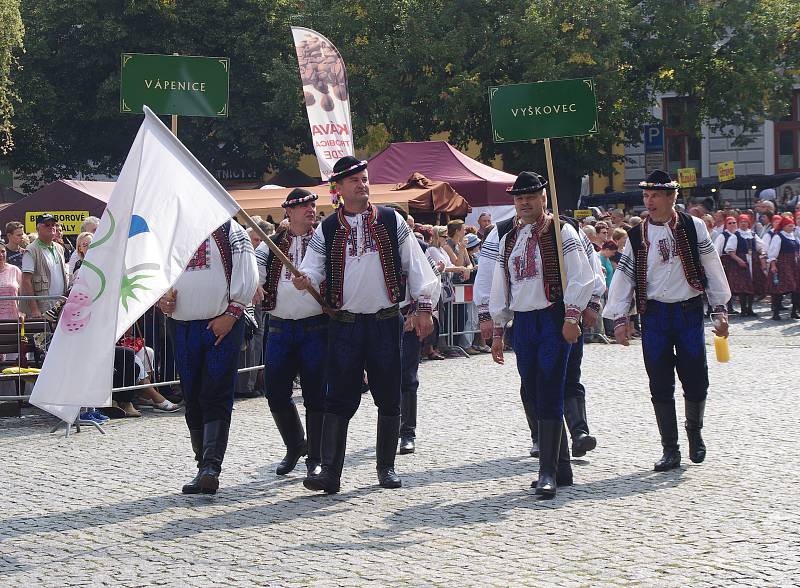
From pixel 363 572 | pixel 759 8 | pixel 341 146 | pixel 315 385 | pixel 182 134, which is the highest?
pixel 759 8

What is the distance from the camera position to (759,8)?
3956 centimetres

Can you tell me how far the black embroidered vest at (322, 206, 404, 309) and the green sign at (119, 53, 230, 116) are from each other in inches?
74.1

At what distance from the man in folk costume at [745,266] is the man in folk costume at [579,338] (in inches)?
560

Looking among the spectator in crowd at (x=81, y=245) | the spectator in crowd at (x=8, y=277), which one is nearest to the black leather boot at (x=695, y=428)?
the spectator in crowd at (x=81, y=245)

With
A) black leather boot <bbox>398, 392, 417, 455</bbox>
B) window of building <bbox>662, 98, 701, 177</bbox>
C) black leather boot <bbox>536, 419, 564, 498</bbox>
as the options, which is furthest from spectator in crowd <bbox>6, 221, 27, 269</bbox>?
window of building <bbox>662, 98, 701, 177</bbox>

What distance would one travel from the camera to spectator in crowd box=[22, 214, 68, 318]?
1397 centimetres

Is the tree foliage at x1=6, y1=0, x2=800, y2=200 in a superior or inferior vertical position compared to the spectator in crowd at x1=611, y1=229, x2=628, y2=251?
superior

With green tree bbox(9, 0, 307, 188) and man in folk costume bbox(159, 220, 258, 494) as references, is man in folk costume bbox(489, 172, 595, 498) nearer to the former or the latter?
man in folk costume bbox(159, 220, 258, 494)

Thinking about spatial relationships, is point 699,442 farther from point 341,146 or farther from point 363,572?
point 341,146

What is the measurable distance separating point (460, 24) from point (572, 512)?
3242 centimetres

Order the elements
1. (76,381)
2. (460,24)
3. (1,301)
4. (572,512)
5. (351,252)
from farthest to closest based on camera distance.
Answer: (460,24)
(1,301)
(351,252)
(572,512)
(76,381)

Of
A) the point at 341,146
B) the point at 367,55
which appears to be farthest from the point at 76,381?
the point at 367,55

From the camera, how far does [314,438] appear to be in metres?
8.72

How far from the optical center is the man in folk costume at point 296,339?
28.4 ft
